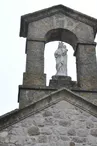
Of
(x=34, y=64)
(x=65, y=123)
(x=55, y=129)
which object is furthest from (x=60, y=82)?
(x=55, y=129)

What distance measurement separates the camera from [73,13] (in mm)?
10203

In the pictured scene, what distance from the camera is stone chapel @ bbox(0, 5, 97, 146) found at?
6969 millimetres

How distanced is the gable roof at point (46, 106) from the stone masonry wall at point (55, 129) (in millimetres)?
81

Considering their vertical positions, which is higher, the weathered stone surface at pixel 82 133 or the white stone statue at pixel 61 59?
the white stone statue at pixel 61 59

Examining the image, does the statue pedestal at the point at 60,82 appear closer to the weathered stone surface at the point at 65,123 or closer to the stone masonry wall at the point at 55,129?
the stone masonry wall at the point at 55,129

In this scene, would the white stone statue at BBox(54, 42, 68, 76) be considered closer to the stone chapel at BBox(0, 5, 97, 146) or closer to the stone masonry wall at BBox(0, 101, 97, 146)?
the stone chapel at BBox(0, 5, 97, 146)

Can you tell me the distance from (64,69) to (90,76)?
794mm

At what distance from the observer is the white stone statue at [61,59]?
30.4ft

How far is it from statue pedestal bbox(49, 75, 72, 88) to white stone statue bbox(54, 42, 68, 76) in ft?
0.75

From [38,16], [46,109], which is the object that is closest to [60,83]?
[46,109]

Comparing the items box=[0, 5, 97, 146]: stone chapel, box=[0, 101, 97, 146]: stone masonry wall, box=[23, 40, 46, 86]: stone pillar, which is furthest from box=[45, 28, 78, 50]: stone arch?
box=[0, 101, 97, 146]: stone masonry wall

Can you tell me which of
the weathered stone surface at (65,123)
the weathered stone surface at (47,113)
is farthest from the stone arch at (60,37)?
the weathered stone surface at (65,123)

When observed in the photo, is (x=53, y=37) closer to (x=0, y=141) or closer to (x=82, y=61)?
(x=82, y=61)

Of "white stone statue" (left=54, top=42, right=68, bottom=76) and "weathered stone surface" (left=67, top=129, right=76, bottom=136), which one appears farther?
"white stone statue" (left=54, top=42, right=68, bottom=76)
